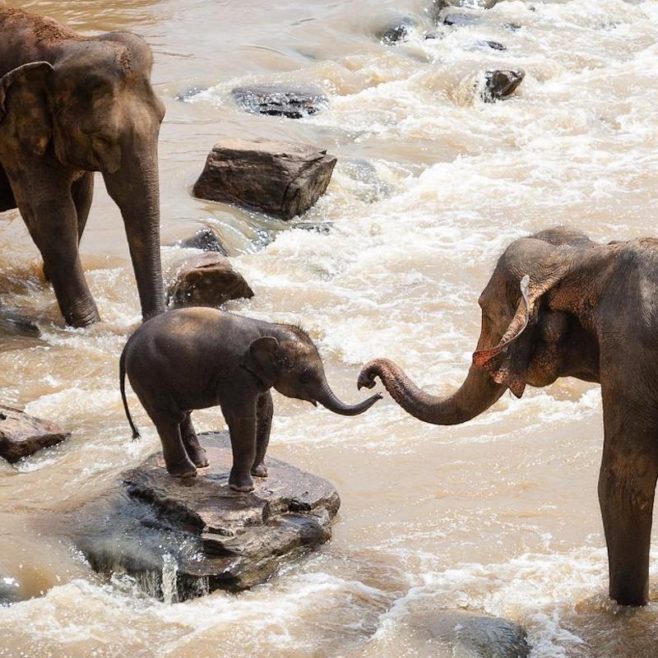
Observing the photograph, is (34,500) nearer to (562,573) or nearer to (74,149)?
(562,573)

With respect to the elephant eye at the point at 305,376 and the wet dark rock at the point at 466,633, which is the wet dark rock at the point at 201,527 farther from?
the wet dark rock at the point at 466,633

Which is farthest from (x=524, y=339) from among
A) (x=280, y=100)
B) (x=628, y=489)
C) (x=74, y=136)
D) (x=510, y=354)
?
(x=280, y=100)

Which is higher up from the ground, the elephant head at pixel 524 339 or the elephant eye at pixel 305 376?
the elephant head at pixel 524 339

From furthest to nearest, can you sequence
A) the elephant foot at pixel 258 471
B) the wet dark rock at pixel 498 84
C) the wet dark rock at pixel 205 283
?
the wet dark rock at pixel 498 84, the wet dark rock at pixel 205 283, the elephant foot at pixel 258 471

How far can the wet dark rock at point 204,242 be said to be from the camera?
10.5 m

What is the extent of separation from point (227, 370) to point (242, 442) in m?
0.29

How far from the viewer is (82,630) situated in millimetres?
5223

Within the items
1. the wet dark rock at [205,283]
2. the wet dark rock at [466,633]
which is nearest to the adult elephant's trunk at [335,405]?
the wet dark rock at [466,633]

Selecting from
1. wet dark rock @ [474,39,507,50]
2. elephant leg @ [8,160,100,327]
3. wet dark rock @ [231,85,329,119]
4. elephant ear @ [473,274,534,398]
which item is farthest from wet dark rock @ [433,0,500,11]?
elephant ear @ [473,274,534,398]

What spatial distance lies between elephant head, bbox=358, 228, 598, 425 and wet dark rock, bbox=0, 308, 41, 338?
434cm

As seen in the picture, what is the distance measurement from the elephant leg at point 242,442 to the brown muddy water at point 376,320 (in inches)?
16.8

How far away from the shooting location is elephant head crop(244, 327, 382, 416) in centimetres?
574

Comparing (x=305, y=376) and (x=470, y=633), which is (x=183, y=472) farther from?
(x=470, y=633)

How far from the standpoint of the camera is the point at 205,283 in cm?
952
